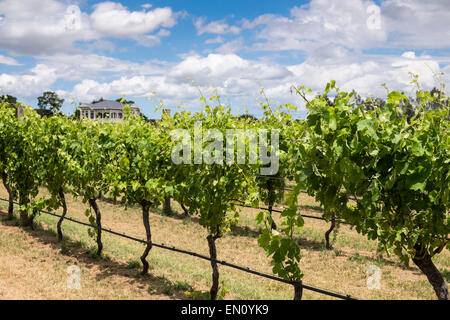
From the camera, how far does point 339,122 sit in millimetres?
3203

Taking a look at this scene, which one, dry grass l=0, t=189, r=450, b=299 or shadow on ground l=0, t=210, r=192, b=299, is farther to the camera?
shadow on ground l=0, t=210, r=192, b=299

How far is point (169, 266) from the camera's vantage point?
8.11 meters

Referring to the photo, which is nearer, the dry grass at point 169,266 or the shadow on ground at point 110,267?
the dry grass at point 169,266

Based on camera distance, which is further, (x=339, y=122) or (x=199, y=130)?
(x=199, y=130)

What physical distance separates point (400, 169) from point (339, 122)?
24.7 inches

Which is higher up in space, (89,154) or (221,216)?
(89,154)

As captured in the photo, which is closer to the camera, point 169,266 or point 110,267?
point 110,267

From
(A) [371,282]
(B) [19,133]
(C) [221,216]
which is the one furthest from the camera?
(B) [19,133]

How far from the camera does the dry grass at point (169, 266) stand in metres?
6.59

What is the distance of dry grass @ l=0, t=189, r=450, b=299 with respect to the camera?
6.59 metres

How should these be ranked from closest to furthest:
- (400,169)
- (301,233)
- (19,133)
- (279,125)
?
1. (400,169)
2. (279,125)
3. (19,133)
4. (301,233)
